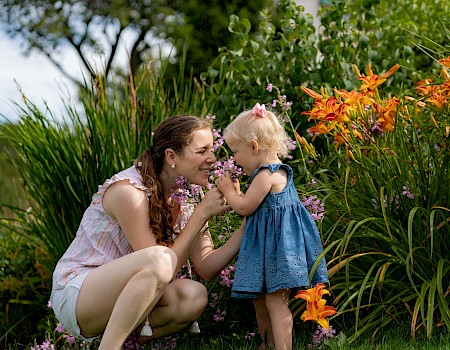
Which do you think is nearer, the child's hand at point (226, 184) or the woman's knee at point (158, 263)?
the woman's knee at point (158, 263)

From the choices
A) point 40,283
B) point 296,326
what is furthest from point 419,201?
point 40,283

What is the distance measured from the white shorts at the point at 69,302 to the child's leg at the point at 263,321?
80 centimetres

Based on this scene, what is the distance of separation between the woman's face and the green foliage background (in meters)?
0.54

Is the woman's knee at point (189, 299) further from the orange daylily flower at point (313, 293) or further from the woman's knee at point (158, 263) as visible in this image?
the orange daylily flower at point (313, 293)

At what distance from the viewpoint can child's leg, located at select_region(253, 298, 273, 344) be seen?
3.39 meters

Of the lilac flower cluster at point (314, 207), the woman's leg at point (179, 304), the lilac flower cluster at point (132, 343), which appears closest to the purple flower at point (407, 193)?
the lilac flower cluster at point (314, 207)

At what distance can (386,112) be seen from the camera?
11.3 feet

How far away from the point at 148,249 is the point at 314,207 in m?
0.85

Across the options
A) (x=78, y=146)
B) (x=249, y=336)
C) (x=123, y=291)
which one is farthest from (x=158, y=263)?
(x=78, y=146)

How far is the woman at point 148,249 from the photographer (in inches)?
123

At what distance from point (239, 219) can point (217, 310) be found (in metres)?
0.52

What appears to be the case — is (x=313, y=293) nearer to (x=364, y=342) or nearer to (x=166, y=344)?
(x=364, y=342)

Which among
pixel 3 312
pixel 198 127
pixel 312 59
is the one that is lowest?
pixel 3 312

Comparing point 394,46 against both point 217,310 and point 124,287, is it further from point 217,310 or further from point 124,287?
point 124,287
